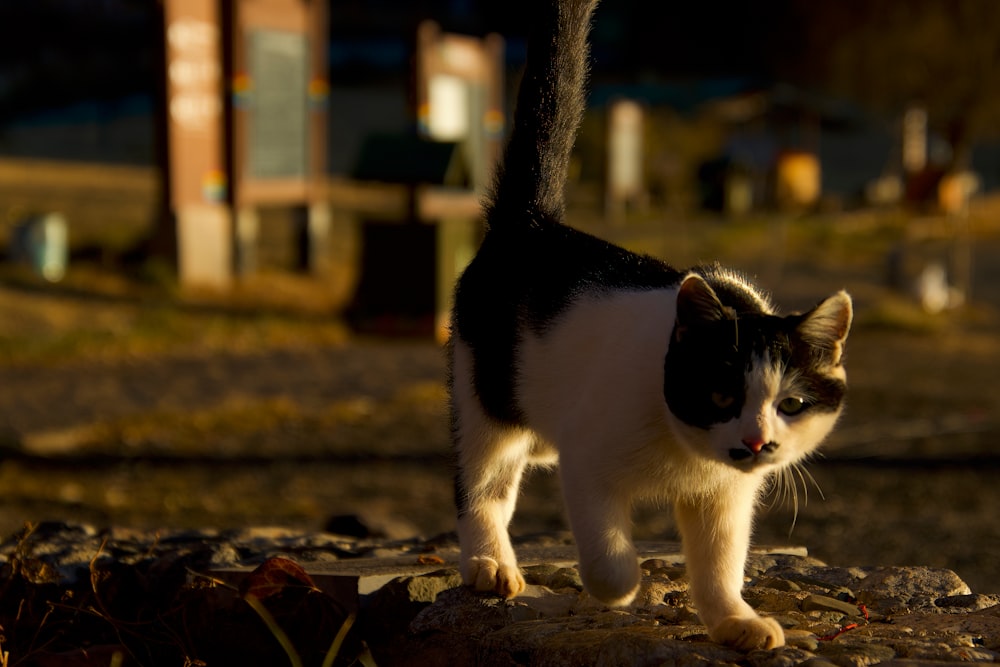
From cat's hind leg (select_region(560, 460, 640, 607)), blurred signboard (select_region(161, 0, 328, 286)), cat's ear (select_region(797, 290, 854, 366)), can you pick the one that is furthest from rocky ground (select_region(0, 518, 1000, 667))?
blurred signboard (select_region(161, 0, 328, 286))

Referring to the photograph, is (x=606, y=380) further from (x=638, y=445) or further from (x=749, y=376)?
(x=749, y=376)

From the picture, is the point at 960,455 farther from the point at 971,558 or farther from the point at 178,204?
the point at 178,204

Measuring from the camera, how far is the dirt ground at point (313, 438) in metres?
5.73

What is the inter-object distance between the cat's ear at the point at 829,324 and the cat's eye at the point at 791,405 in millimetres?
119

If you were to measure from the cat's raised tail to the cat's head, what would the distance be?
858mm

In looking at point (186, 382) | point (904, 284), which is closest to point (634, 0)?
point (904, 284)

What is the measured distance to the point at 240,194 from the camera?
10766 mm

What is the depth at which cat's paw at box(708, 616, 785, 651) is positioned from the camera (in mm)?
2590

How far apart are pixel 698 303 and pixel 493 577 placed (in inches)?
37.1

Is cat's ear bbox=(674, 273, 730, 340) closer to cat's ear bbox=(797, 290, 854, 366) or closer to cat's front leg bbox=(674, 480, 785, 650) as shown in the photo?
cat's ear bbox=(797, 290, 854, 366)

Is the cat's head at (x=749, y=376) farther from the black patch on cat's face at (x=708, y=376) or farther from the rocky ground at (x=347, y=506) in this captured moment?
the rocky ground at (x=347, y=506)

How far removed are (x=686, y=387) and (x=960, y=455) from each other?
535 cm

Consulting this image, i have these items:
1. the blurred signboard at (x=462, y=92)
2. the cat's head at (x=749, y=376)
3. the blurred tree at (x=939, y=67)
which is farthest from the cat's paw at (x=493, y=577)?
the blurred tree at (x=939, y=67)

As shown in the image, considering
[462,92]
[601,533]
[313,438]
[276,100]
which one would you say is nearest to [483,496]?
[601,533]
